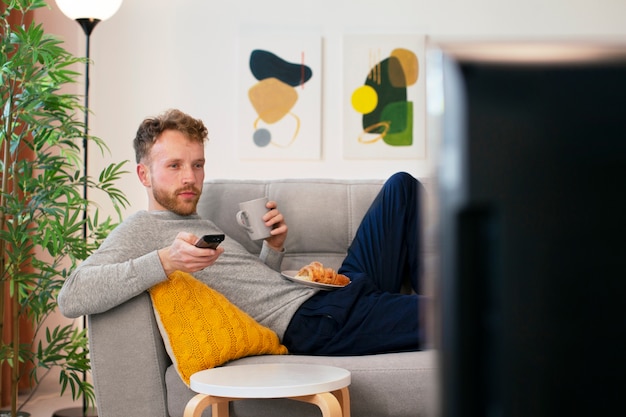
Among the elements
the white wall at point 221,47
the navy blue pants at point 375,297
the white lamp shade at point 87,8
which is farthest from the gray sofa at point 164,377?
the white wall at point 221,47

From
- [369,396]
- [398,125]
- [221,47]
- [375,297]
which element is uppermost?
[221,47]

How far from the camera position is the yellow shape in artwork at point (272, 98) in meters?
4.32

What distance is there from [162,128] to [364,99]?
6.74 ft

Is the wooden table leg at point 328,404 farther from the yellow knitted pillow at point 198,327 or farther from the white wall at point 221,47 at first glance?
the white wall at point 221,47

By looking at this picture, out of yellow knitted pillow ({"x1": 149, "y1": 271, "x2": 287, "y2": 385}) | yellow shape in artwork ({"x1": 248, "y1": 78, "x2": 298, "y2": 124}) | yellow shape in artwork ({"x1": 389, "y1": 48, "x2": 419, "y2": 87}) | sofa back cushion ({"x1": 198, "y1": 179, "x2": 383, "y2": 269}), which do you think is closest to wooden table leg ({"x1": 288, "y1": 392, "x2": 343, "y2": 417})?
yellow knitted pillow ({"x1": 149, "y1": 271, "x2": 287, "y2": 385})

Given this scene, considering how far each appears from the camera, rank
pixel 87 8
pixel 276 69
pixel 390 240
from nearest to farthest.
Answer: pixel 390 240 < pixel 87 8 < pixel 276 69

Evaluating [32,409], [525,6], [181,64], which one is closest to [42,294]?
[32,409]

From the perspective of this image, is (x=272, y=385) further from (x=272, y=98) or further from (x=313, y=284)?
(x=272, y=98)

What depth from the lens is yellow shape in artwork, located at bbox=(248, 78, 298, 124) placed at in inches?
170

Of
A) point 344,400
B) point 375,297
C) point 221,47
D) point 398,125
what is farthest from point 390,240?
point 221,47

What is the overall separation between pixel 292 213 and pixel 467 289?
7.62 feet

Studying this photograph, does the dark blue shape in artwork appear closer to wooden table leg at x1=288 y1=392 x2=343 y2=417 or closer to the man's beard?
the man's beard

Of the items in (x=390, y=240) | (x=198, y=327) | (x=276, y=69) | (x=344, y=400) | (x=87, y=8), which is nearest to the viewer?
(x=344, y=400)

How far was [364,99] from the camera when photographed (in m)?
4.35
